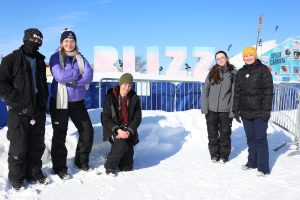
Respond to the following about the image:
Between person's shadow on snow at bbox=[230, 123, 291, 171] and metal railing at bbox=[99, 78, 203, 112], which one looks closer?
person's shadow on snow at bbox=[230, 123, 291, 171]

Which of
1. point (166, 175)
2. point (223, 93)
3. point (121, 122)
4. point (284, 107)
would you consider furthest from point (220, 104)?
point (284, 107)

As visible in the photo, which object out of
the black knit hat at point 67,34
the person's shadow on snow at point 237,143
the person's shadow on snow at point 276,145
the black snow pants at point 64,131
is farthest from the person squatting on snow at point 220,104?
A: the black knit hat at point 67,34

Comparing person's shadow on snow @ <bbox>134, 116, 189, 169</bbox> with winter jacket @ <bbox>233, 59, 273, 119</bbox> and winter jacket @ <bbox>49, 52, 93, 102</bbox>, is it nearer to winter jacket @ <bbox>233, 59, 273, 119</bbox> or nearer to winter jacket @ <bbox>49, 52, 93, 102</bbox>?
winter jacket @ <bbox>49, 52, 93, 102</bbox>

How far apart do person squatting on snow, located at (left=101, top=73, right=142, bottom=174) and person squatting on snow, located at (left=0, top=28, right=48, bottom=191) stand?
116cm

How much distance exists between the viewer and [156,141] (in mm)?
6895

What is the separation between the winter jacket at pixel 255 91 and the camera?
5.23m

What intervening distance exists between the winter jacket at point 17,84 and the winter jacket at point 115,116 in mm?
1283

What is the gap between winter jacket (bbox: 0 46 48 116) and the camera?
14.0 feet

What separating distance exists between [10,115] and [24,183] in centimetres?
90

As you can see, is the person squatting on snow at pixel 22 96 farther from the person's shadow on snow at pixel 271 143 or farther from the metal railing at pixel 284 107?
the metal railing at pixel 284 107

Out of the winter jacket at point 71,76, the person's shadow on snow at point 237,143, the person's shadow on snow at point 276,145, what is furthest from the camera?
the person's shadow on snow at point 237,143

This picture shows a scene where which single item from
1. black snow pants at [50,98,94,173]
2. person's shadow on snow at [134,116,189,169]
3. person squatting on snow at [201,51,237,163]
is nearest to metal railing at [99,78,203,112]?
person's shadow on snow at [134,116,189,169]

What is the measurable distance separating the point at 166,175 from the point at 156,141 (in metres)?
1.54

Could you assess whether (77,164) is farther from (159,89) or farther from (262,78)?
(159,89)
